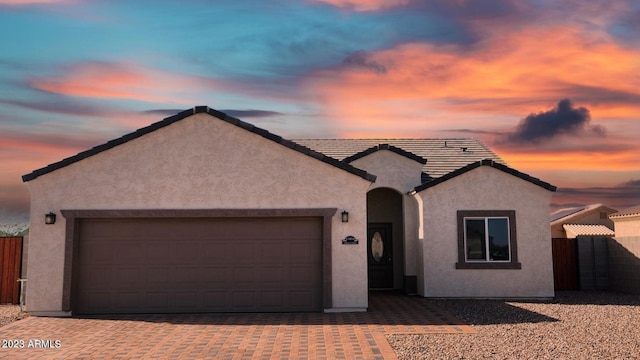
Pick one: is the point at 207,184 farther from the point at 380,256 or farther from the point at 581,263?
the point at 581,263

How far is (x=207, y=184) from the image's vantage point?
13.8m

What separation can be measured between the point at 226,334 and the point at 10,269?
9.01m

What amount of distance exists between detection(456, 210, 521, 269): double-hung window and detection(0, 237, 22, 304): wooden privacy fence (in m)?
13.2

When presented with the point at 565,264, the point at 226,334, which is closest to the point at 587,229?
the point at 565,264

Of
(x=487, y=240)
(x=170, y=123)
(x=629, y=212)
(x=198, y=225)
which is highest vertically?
(x=170, y=123)

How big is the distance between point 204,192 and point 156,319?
325cm

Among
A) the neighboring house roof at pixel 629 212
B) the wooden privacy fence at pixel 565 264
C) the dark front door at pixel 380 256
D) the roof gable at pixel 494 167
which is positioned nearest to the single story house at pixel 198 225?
the roof gable at pixel 494 167

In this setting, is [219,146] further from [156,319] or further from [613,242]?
[613,242]

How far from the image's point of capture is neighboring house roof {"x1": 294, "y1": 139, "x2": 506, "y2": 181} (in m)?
20.2

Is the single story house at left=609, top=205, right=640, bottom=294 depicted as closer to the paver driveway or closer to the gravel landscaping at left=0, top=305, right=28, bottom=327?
the paver driveway

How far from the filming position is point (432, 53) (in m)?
17.0

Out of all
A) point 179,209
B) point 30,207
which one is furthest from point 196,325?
point 30,207

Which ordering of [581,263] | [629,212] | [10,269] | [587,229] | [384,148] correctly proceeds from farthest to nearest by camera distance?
[587,229]
[629,212]
[581,263]
[384,148]
[10,269]

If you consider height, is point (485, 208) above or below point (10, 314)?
above
